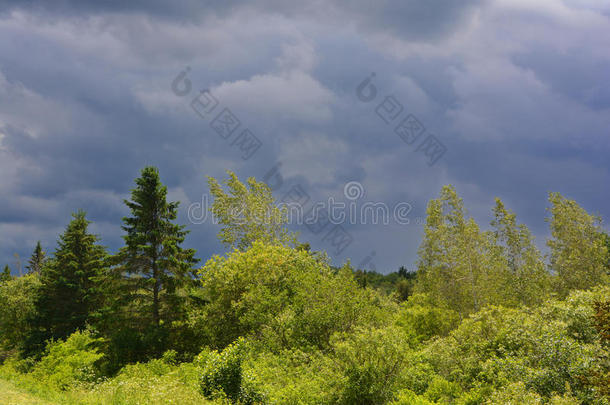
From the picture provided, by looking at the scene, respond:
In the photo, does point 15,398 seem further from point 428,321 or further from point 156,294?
point 428,321

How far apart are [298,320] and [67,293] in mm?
31314

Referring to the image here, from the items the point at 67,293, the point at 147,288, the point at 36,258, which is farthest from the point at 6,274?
the point at 147,288

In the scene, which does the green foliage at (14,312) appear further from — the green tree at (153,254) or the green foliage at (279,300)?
the green foliage at (279,300)

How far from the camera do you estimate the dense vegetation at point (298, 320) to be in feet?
55.0

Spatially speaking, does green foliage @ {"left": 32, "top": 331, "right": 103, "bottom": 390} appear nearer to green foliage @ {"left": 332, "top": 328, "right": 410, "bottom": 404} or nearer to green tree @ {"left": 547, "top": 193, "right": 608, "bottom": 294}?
green foliage @ {"left": 332, "top": 328, "right": 410, "bottom": 404}

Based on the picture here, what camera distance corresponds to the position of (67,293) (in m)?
42.2

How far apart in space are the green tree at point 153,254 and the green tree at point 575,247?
30.8 m

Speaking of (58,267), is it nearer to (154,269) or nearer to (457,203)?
(154,269)

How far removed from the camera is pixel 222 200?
43.6 metres

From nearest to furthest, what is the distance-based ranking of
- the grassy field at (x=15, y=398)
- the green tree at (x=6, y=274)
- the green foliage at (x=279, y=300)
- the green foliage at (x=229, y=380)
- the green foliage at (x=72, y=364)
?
1. the grassy field at (x=15, y=398)
2. the green foliage at (x=229, y=380)
3. the green foliage at (x=279, y=300)
4. the green foliage at (x=72, y=364)
5. the green tree at (x=6, y=274)

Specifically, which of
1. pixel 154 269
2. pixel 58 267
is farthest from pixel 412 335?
pixel 58 267

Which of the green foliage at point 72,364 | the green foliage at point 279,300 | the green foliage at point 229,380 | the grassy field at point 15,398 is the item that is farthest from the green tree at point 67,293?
the green foliage at point 229,380

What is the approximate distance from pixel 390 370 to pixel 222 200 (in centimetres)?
3074

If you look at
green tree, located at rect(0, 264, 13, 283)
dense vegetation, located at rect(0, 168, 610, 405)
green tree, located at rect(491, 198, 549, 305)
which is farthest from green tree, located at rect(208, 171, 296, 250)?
green tree, located at rect(0, 264, 13, 283)
